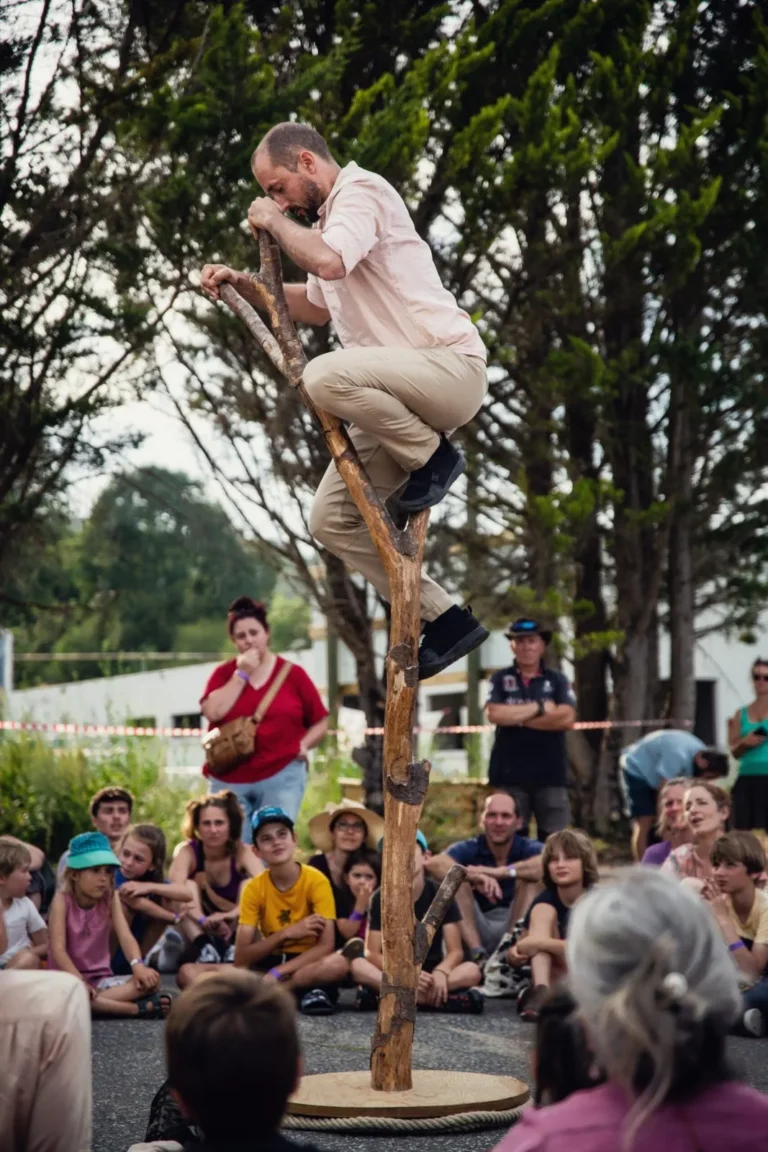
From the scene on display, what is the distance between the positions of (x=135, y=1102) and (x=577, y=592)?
8612mm

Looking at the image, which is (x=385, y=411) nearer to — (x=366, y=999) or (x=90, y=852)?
(x=90, y=852)

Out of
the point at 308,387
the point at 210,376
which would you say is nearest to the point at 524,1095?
the point at 308,387

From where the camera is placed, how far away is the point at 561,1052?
2.52 meters

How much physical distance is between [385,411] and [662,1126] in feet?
10.0

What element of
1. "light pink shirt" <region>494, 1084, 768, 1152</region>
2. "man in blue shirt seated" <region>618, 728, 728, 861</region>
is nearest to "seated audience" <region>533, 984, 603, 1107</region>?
"light pink shirt" <region>494, 1084, 768, 1152</region>

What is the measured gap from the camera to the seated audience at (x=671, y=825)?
7723 mm

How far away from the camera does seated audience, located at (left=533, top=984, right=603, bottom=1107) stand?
250 cm

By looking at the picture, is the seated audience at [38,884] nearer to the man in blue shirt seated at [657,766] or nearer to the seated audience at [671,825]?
the seated audience at [671,825]

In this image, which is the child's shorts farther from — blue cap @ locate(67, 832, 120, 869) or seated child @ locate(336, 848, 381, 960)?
seated child @ locate(336, 848, 381, 960)

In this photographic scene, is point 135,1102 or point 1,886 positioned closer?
point 135,1102

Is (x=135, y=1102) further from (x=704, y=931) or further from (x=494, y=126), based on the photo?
(x=494, y=126)

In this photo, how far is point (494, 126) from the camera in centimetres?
1107

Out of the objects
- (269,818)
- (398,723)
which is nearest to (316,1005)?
(269,818)

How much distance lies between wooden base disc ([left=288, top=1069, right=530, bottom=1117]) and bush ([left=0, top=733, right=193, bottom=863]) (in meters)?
6.08
